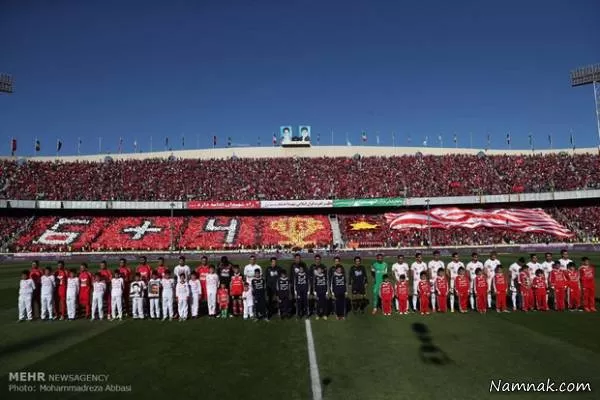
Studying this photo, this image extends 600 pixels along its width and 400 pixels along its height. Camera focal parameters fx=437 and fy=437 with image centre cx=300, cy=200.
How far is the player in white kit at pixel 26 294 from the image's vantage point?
14.2 meters

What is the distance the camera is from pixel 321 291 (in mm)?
14258

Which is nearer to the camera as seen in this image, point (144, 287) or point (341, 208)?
point (144, 287)

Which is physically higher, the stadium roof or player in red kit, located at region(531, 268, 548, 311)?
the stadium roof

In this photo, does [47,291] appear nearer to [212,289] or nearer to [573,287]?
[212,289]

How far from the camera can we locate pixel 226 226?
179 ft

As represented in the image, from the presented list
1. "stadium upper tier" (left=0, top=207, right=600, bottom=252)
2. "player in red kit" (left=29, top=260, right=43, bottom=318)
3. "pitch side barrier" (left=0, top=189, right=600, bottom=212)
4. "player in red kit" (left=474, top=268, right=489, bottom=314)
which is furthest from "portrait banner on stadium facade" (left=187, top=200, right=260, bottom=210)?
"player in red kit" (left=474, top=268, right=489, bottom=314)

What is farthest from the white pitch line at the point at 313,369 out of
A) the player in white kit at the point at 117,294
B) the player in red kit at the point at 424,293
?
the player in white kit at the point at 117,294

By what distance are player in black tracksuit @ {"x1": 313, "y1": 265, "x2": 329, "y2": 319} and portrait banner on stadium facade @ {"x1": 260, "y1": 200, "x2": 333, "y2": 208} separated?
41717 mm

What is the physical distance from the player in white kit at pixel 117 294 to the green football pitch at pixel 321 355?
1.77 ft

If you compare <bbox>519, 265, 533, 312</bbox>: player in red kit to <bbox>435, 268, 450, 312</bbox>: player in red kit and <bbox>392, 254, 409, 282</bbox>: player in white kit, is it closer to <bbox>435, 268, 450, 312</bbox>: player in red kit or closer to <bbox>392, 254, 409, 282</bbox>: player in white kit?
<bbox>435, 268, 450, 312</bbox>: player in red kit

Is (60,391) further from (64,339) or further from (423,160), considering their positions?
(423,160)

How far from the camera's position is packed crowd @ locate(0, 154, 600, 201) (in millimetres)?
56438

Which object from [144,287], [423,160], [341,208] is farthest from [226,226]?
[144,287]

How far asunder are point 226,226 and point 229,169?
1098 cm
